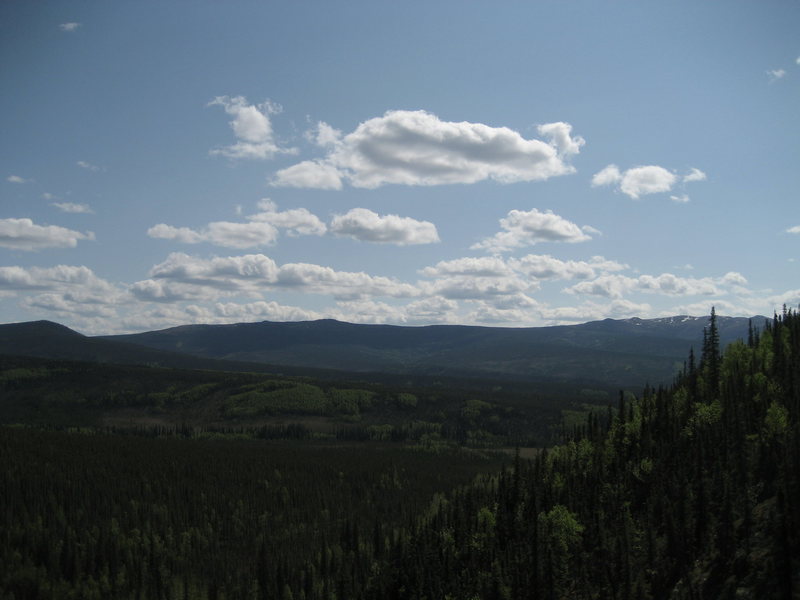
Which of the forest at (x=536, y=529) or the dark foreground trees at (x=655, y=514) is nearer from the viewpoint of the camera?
the dark foreground trees at (x=655, y=514)

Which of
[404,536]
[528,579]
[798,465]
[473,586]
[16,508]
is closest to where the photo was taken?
[798,465]

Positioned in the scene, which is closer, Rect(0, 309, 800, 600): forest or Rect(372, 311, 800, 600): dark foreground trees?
Rect(372, 311, 800, 600): dark foreground trees

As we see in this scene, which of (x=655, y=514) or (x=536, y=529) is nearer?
(x=655, y=514)

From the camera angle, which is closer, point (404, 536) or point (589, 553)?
point (589, 553)

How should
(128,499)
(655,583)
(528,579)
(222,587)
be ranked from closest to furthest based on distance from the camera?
1. (655,583)
2. (528,579)
3. (222,587)
4. (128,499)

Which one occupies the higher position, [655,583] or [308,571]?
[655,583]

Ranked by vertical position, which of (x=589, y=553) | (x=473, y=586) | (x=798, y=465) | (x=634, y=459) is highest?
(x=798, y=465)

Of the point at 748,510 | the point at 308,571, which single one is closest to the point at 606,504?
the point at 748,510

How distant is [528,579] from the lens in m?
110

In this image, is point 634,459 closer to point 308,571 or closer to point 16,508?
point 308,571

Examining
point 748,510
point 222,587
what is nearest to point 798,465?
point 748,510

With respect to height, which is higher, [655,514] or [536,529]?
[655,514]

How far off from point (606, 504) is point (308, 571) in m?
70.4

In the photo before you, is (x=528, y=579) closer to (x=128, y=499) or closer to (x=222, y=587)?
(x=222, y=587)
